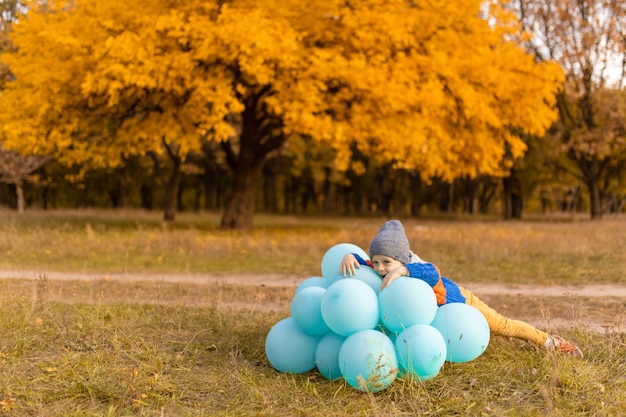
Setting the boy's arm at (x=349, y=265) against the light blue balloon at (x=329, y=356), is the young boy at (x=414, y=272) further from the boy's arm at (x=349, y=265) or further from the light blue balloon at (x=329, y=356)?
the light blue balloon at (x=329, y=356)

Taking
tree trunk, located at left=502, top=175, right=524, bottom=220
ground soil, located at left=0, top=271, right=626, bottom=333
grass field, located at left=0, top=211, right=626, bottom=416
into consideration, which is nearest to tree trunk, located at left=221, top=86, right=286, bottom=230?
ground soil, located at left=0, top=271, right=626, bottom=333

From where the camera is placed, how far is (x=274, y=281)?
10.6 meters

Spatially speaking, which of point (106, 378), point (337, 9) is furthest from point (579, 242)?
point (106, 378)

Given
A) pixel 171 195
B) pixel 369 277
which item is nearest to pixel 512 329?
pixel 369 277

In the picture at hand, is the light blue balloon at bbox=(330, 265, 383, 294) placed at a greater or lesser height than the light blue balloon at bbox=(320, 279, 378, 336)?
greater

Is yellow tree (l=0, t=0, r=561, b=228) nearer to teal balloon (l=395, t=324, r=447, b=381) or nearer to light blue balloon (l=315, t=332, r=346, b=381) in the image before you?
light blue balloon (l=315, t=332, r=346, b=381)

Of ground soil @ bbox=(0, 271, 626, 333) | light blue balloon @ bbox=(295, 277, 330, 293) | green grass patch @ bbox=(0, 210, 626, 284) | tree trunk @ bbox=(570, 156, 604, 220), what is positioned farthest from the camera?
tree trunk @ bbox=(570, 156, 604, 220)

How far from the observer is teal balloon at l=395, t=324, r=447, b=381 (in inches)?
184

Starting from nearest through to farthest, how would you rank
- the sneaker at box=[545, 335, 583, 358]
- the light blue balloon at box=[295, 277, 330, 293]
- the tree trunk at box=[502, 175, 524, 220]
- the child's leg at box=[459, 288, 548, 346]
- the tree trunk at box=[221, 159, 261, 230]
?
the sneaker at box=[545, 335, 583, 358] → the child's leg at box=[459, 288, 548, 346] → the light blue balloon at box=[295, 277, 330, 293] → the tree trunk at box=[221, 159, 261, 230] → the tree trunk at box=[502, 175, 524, 220]

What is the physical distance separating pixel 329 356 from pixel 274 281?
558cm

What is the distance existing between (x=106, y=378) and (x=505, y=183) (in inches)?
1453

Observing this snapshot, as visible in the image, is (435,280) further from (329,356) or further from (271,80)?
(271,80)

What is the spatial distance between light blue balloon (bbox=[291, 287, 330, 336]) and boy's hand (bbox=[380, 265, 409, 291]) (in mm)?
577

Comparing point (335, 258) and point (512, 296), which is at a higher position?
point (335, 258)
